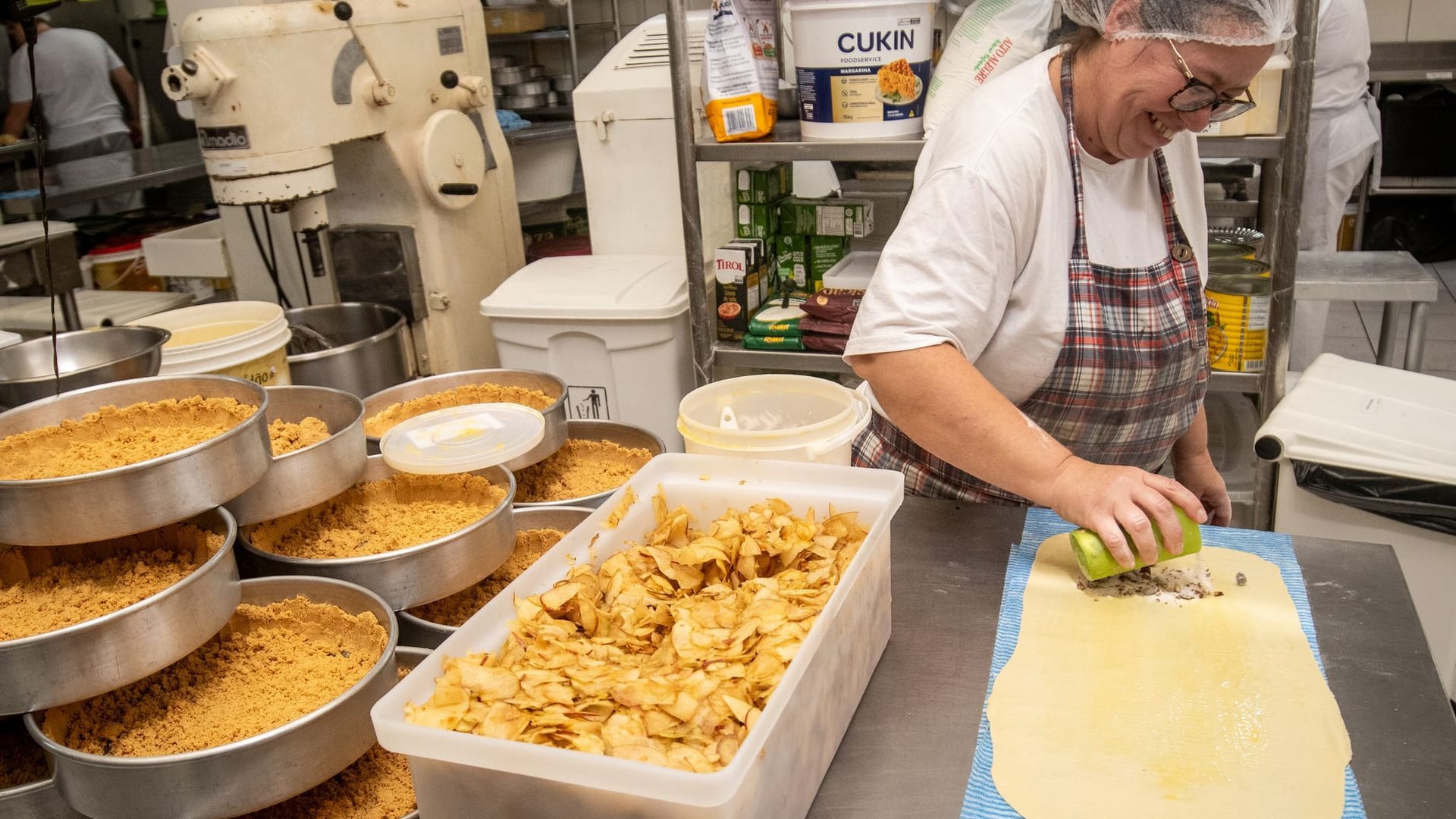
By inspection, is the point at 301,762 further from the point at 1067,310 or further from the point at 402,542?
the point at 1067,310

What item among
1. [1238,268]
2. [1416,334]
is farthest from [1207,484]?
[1416,334]

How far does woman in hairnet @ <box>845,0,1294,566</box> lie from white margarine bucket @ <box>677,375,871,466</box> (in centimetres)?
7

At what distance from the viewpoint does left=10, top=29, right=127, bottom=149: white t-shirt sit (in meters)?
4.72

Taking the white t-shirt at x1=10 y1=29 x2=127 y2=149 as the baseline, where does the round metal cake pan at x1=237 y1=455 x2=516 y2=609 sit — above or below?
below

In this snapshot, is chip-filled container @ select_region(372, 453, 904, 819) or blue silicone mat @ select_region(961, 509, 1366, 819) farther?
blue silicone mat @ select_region(961, 509, 1366, 819)

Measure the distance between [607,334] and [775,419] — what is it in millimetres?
1331

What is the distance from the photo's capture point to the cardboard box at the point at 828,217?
260cm

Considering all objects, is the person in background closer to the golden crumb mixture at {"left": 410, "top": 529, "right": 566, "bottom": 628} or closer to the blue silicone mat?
the blue silicone mat

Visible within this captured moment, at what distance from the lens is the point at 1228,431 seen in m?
2.69

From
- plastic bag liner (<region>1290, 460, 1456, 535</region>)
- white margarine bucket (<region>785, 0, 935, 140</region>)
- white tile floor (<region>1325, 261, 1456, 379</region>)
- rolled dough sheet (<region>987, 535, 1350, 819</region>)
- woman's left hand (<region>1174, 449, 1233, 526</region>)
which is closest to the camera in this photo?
rolled dough sheet (<region>987, 535, 1350, 819</region>)

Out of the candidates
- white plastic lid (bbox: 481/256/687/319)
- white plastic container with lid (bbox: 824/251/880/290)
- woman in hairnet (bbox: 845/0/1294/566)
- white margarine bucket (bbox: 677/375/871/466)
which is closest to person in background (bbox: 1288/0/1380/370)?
white plastic container with lid (bbox: 824/251/880/290)

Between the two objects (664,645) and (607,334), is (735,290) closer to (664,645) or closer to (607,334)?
(607,334)

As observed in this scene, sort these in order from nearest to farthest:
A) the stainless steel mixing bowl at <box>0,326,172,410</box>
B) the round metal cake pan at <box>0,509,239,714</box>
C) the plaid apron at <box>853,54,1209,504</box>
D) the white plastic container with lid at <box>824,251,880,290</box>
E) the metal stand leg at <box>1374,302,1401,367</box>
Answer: the round metal cake pan at <box>0,509,239,714</box> → the plaid apron at <box>853,54,1209,504</box> → the stainless steel mixing bowl at <box>0,326,172,410</box> → the white plastic container with lid at <box>824,251,880,290</box> → the metal stand leg at <box>1374,302,1401,367</box>

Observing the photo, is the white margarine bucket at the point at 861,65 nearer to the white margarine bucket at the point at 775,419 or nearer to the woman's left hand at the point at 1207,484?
the woman's left hand at the point at 1207,484
